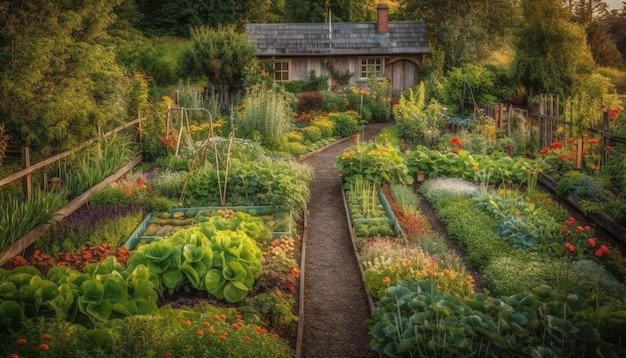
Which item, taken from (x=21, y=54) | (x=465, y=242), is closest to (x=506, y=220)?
(x=465, y=242)

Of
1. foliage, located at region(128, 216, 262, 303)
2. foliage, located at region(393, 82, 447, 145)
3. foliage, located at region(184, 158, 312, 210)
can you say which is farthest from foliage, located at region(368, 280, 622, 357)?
foliage, located at region(393, 82, 447, 145)

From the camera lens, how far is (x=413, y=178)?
14.2 m

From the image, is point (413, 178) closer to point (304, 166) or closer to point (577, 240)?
point (304, 166)

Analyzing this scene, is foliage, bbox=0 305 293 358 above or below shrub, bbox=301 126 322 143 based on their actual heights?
below

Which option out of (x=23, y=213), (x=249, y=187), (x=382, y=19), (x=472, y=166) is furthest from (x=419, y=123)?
(x=382, y=19)

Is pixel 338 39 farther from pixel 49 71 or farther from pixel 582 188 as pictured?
pixel 582 188

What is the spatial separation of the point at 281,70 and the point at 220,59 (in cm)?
488

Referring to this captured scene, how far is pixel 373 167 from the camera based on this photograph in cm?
1321

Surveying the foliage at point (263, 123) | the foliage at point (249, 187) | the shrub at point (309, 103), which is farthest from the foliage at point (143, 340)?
the shrub at point (309, 103)

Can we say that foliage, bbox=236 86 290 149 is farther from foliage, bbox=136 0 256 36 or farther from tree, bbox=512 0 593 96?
foliage, bbox=136 0 256 36

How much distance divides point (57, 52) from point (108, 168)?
98.6 inches

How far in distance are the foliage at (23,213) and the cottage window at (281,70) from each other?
18693mm

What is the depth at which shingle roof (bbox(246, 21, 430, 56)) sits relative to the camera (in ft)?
92.2

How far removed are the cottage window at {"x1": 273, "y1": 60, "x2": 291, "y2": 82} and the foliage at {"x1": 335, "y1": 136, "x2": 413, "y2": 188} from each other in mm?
15576
